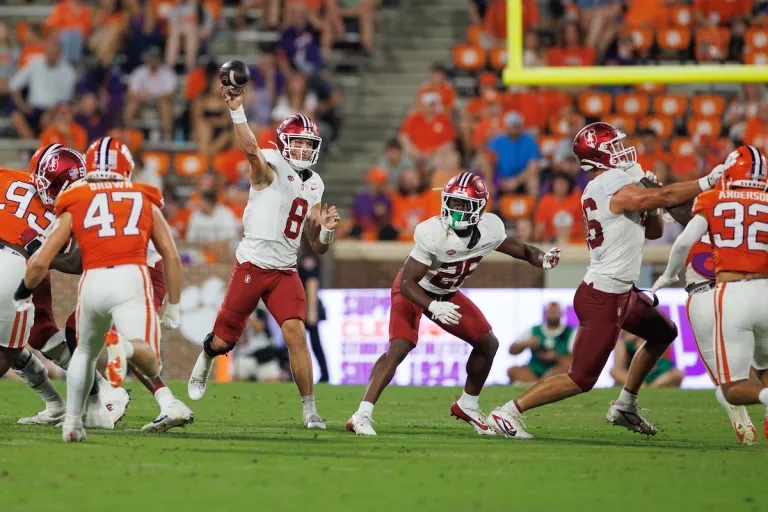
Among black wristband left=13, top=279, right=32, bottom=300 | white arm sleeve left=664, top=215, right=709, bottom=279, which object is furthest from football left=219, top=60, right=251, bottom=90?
white arm sleeve left=664, top=215, right=709, bottom=279

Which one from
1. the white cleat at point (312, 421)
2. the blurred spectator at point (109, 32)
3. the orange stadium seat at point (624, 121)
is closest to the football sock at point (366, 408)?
the white cleat at point (312, 421)

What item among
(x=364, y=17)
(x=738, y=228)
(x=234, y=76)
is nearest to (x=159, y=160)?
(x=364, y=17)

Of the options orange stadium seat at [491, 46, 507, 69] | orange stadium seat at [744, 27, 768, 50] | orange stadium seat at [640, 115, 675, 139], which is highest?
orange stadium seat at [744, 27, 768, 50]

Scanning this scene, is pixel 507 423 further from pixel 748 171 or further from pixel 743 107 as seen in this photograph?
pixel 743 107

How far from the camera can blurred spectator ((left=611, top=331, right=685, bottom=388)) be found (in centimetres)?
1354

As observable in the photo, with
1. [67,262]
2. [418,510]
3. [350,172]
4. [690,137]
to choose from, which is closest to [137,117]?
[350,172]

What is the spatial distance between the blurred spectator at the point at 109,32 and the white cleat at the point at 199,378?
1045cm

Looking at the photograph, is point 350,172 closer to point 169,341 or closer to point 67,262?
point 169,341

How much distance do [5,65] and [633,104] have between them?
9.53 m

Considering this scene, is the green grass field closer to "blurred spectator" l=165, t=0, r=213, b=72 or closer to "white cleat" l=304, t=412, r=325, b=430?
"white cleat" l=304, t=412, r=325, b=430

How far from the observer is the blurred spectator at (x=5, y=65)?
19000 mm

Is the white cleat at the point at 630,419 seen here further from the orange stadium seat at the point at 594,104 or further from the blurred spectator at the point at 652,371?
the orange stadium seat at the point at 594,104

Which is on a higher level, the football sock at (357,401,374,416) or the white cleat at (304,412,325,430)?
the football sock at (357,401,374,416)

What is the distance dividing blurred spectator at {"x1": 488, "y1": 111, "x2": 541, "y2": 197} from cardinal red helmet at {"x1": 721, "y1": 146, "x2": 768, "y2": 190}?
25.5 ft
